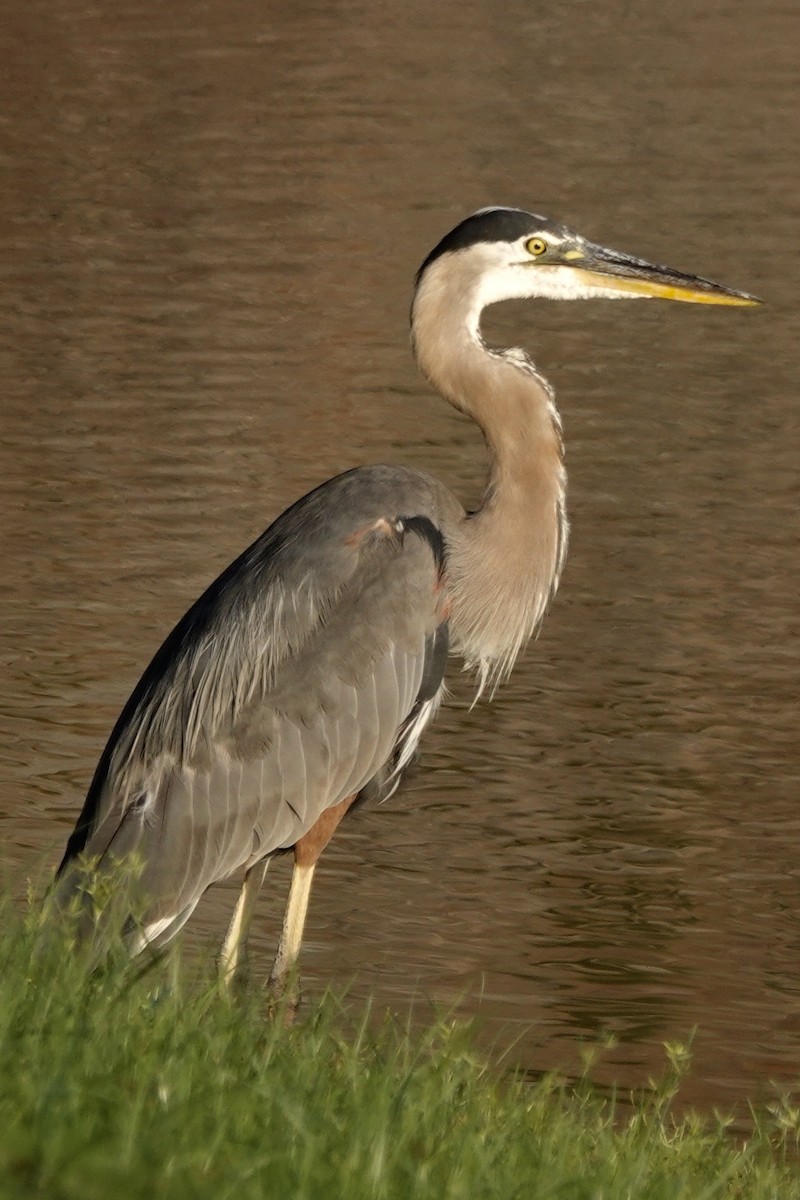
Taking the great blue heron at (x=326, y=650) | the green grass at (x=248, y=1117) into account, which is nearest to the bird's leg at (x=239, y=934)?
the great blue heron at (x=326, y=650)

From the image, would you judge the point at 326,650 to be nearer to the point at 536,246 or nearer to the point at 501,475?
the point at 501,475

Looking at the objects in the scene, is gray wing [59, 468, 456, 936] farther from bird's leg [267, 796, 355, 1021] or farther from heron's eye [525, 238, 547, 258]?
heron's eye [525, 238, 547, 258]

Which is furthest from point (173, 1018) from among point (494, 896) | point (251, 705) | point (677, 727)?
point (677, 727)

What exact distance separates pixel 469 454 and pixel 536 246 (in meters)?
5.30

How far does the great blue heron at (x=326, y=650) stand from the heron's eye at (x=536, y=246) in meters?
0.11

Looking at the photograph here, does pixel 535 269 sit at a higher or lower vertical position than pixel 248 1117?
higher

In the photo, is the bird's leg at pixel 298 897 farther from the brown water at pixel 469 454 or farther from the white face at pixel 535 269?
the white face at pixel 535 269

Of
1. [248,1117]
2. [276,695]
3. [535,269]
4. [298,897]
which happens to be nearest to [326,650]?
[276,695]

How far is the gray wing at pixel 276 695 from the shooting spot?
6375 millimetres

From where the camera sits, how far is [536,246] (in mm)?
7148

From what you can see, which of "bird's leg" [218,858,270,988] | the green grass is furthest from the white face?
the green grass

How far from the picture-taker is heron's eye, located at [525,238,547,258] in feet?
23.4

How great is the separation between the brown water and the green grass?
2136 mm

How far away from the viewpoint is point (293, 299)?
15820 millimetres
